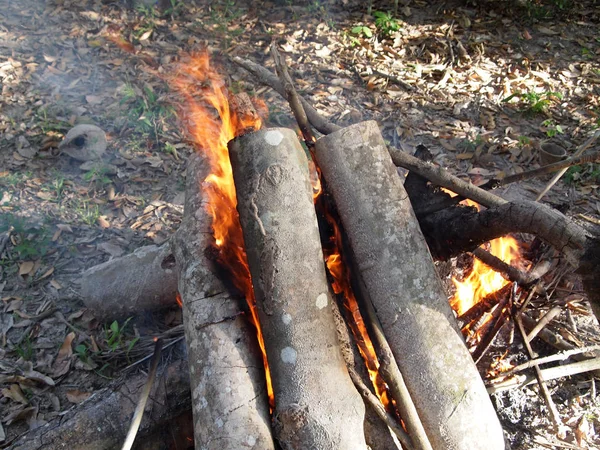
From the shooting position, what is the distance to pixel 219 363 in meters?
2.21

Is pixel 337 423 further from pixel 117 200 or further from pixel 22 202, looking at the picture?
pixel 22 202

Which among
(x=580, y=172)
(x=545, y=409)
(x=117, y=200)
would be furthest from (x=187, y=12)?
(x=545, y=409)

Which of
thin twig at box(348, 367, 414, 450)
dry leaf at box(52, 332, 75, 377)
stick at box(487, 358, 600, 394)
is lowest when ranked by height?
dry leaf at box(52, 332, 75, 377)

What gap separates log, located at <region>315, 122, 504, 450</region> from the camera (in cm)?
221

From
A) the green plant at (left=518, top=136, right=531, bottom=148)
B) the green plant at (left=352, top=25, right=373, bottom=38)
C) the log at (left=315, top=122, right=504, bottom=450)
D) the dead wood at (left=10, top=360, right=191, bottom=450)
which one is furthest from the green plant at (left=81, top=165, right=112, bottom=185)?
the green plant at (left=518, top=136, right=531, bottom=148)

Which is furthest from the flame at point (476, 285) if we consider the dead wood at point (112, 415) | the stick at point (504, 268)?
the dead wood at point (112, 415)

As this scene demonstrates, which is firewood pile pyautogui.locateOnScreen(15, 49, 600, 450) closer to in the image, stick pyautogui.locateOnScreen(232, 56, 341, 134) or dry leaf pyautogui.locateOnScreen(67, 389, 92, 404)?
stick pyautogui.locateOnScreen(232, 56, 341, 134)

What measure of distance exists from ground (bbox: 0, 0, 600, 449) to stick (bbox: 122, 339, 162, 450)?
2.54 feet

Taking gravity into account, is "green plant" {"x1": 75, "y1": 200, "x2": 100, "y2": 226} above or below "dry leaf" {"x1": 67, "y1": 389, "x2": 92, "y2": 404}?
above

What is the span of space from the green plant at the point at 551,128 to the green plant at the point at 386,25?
2.51 m

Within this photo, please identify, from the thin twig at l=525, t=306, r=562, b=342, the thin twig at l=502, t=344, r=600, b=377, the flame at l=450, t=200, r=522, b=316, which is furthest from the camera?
the flame at l=450, t=200, r=522, b=316

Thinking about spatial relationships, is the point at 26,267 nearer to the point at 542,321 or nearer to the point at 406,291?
the point at 406,291

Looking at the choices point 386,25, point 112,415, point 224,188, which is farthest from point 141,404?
point 386,25

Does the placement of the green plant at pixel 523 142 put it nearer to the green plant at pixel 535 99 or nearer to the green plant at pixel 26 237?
the green plant at pixel 535 99
